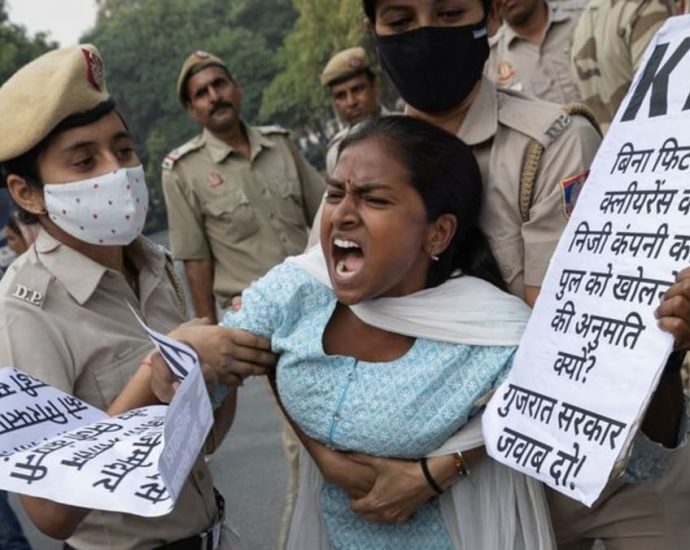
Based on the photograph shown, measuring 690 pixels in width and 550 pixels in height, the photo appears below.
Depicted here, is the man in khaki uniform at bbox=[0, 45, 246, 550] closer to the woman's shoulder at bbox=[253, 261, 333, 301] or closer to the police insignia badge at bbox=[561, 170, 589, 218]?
the woman's shoulder at bbox=[253, 261, 333, 301]

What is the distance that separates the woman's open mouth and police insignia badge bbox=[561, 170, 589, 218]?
420 mm

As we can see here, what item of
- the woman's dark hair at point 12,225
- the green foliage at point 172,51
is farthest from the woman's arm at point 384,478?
the green foliage at point 172,51

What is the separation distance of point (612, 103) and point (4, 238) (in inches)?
153

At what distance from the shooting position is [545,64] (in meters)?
4.48

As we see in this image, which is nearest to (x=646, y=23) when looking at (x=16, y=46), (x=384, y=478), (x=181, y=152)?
(x=181, y=152)

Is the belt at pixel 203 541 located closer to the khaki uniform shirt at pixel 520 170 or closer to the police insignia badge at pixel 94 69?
the khaki uniform shirt at pixel 520 170

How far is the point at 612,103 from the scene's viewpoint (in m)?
3.90

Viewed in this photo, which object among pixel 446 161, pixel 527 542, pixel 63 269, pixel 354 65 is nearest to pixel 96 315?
pixel 63 269

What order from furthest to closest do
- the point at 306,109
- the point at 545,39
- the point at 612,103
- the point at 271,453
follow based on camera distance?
the point at 306,109, the point at 271,453, the point at 545,39, the point at 612,103

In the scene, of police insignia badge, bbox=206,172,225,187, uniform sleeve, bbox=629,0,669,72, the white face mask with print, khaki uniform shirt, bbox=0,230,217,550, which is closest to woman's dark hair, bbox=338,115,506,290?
the white face mask with print

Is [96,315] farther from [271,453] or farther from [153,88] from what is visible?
[153,88]

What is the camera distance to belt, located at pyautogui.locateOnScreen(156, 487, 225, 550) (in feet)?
6.71

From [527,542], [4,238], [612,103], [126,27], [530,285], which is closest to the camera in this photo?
[527,542]

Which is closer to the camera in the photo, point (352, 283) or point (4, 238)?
point (352, 283)
